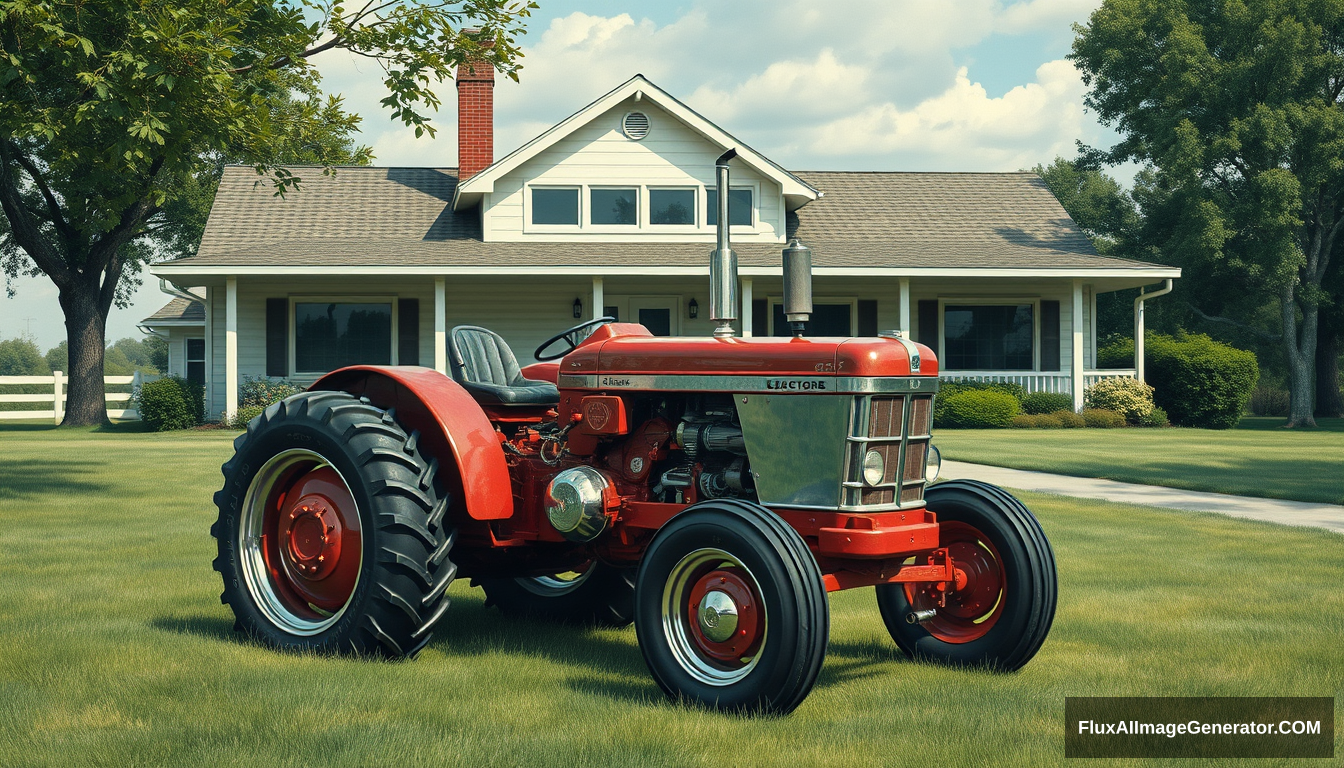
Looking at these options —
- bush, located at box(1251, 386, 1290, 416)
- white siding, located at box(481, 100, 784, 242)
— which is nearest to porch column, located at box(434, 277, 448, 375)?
white siding, located at box(481, 100, 784, 242)

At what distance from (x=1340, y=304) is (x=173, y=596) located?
107 feet

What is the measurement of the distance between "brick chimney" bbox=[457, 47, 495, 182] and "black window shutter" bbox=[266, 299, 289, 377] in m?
4.47

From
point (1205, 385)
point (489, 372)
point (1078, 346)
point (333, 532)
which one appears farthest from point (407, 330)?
point (333, 532)

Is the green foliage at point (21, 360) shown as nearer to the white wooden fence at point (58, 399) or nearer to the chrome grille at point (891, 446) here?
the white wooden fence at point (58, 399)

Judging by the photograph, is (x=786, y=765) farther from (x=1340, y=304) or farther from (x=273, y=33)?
(x=1340, y=304)

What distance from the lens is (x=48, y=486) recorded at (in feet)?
39.0

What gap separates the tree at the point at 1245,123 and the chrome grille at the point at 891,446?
24.6 m

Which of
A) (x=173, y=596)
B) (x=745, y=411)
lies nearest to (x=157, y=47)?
(x=173, y=596)

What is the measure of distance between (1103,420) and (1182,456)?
263 inches

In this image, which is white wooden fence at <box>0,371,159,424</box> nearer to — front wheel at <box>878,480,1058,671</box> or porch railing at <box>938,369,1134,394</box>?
porch railing at <box>938,369,1134,394</box>

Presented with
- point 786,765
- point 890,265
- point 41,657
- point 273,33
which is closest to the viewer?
point 786,765

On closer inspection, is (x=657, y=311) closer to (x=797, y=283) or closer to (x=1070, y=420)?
(x=1070, y=420)

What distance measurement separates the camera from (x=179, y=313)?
32.8m

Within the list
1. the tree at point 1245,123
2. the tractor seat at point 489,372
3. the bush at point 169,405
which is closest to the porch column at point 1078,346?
the tree at point 1245,123
